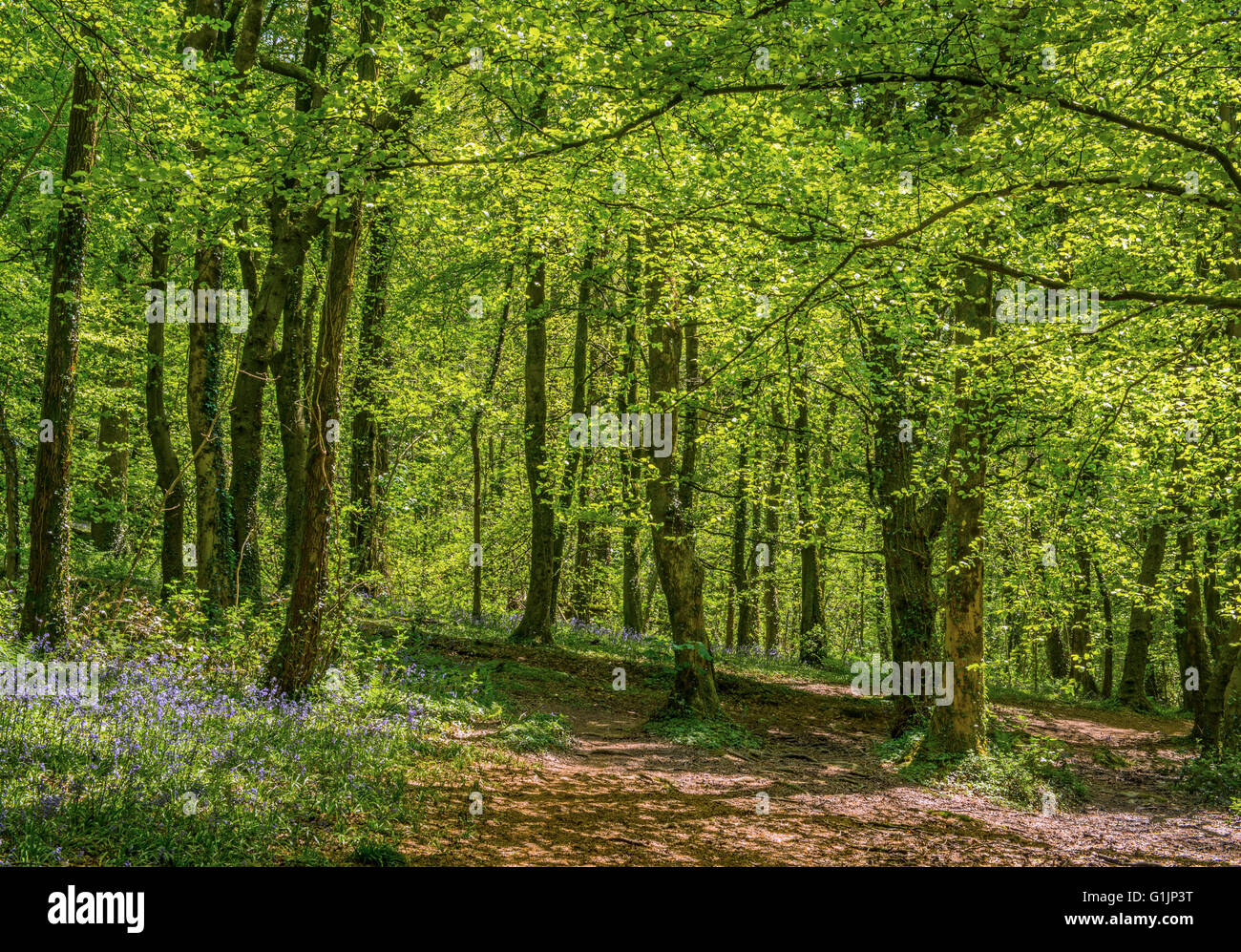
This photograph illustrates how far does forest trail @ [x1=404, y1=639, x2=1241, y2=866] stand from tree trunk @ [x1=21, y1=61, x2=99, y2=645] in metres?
4.91

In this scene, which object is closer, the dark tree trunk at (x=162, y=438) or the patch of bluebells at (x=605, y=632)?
the dark tree trunk at (x=162, y=438)

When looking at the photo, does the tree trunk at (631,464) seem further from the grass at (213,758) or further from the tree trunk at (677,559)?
the grass at (213,758)

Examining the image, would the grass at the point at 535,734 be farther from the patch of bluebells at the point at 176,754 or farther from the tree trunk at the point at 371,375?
the tree trunk at the point at 371,375

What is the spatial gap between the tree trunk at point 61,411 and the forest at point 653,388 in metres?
0.05

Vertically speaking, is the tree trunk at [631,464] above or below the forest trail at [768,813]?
above

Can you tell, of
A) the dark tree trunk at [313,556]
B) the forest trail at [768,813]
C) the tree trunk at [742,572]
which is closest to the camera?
the forest trail at [768,813]

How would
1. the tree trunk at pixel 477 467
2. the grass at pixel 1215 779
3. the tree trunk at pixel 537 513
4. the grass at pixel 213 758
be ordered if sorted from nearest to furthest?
the grass at pixel 213 758 < the grass at pixel 1215 779 < the tree trunk at pixel 537 513 < the tree trunk at pixel 477 467

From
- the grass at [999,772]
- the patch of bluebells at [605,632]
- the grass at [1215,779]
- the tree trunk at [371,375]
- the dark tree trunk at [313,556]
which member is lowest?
the grass at [1215,779]

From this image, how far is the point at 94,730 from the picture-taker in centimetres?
606

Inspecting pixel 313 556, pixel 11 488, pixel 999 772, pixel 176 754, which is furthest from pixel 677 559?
pixel 11 488

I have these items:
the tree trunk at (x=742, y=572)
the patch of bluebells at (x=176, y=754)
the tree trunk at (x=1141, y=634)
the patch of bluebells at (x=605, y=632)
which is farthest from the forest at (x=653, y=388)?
the tree trunk at (x=742, y=572)

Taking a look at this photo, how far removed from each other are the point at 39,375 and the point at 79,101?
8239 mm

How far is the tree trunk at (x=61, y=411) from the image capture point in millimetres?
9070

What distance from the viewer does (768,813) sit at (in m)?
8.23
